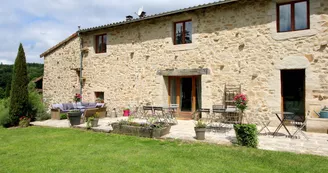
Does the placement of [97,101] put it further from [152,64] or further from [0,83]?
[0,83]

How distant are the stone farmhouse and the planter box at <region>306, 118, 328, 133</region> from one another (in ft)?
1.84

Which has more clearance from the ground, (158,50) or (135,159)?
(158,50)

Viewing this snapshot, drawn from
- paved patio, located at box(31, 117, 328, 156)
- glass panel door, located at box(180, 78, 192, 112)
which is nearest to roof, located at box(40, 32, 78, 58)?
glass panel door, located at box(180, 78, 192, 112)

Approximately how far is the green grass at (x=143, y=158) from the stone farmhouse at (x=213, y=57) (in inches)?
141

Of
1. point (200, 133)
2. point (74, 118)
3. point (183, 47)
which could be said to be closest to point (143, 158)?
point (200, 133)

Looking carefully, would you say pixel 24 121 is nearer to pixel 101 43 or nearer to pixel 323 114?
pixel 101 43

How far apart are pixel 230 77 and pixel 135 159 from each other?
203 inches

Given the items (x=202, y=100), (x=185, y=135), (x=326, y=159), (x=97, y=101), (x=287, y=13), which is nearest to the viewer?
(x=326, y=159)

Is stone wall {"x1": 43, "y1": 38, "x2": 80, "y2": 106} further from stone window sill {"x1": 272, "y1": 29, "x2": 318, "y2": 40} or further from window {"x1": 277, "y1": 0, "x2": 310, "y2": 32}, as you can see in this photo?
window {"x1": 277, "y1": 0, "x2": 310, "y2": 32}

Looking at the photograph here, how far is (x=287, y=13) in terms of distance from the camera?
24.5ft

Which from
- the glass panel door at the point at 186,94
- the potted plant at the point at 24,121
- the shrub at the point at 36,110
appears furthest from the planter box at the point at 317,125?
the shrub at the point at 36,110

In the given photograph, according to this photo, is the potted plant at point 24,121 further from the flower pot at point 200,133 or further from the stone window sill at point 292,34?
the stone window sill at point 292,34

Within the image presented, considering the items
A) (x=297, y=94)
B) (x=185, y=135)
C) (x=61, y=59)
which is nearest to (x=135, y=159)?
(x=185, y=135)

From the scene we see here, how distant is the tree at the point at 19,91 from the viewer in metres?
9.67
